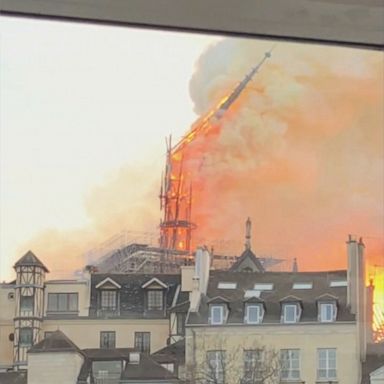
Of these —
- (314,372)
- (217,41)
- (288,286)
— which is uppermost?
(217,41)

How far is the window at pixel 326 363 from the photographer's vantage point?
1.35m

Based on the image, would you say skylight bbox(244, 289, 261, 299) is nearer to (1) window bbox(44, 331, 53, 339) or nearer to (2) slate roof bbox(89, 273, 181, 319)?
(2) slate roof bbox(89, 273, 181, 319)

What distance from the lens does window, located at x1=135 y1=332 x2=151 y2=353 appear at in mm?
1312

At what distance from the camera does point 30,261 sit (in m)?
1.31

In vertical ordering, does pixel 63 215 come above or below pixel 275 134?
below

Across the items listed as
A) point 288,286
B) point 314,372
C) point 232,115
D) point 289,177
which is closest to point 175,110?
point 232,115

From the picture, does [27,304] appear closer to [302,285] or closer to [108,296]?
[108,296]

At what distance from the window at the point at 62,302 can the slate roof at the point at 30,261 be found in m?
0.04

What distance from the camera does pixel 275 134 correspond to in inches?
56.4

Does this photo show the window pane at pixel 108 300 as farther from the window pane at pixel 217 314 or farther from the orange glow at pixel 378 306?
the orange glow at pixel 378 306

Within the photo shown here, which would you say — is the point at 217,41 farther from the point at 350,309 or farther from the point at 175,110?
the point at 350,309

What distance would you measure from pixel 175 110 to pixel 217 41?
0.13 meters

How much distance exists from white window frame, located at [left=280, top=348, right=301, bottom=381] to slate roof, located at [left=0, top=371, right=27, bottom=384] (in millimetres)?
381

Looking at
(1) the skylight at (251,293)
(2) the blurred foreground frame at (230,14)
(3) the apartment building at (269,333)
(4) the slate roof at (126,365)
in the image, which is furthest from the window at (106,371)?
(2) the blurred foreground frame at (230,14)
